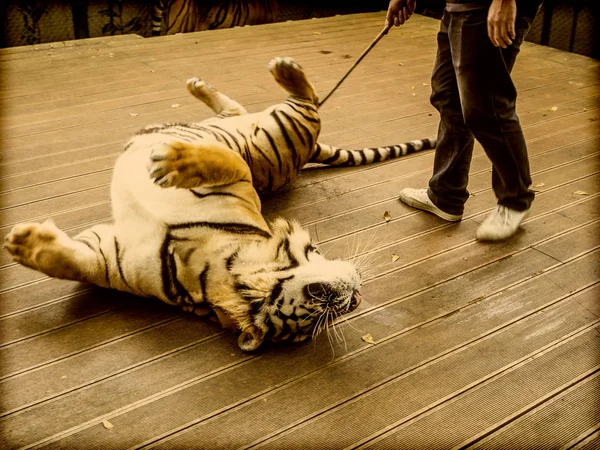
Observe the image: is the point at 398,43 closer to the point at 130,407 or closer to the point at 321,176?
the point at 321,176

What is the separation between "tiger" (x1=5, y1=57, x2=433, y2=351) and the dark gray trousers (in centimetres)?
90

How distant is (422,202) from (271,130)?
765 mm

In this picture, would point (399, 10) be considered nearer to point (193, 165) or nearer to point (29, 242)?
point (193, 165)

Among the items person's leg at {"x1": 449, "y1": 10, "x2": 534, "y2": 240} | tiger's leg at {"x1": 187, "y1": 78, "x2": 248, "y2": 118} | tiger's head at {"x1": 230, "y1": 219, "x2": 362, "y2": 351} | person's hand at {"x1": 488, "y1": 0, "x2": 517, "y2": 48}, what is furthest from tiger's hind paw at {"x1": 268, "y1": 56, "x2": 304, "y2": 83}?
tiger's head at {"x1": 230, "y1": 219, "x2": 362, "y2": 351}

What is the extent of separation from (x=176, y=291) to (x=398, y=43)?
4.40m

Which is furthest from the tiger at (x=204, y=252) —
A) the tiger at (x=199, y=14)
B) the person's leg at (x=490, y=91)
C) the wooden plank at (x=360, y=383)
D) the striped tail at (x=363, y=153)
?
the tiger at (x=199, y=14)

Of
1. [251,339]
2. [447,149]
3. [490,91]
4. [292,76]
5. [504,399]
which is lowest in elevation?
[504,399]

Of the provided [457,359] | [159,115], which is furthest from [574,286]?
[159,115]

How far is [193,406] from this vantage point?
1.85 meters

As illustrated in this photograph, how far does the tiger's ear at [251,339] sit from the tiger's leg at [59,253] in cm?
49

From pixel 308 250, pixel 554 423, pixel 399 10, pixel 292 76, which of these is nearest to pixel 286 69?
pixel 292 76

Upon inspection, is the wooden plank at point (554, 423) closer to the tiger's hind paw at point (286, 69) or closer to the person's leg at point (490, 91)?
the person's leg at point (490, 91)

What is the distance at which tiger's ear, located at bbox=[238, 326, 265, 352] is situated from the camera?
1932mm

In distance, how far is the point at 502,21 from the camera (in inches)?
84.7
